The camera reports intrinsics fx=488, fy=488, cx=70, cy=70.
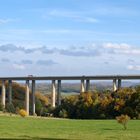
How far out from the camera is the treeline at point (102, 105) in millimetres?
81562

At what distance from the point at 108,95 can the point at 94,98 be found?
3.22m

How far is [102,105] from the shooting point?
86375 mm

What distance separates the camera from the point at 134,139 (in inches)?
1141

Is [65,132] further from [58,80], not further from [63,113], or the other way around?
[58,80]

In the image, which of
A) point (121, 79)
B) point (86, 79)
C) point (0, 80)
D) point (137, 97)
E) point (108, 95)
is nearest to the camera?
point (137, 97)

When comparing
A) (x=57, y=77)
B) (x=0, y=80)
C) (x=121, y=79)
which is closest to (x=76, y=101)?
(x=121, y=79)

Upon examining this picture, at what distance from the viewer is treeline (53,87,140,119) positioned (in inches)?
3211

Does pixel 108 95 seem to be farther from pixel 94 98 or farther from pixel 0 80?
pixel 0 80

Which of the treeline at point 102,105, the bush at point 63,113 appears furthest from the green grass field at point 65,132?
the bush at point 63,113

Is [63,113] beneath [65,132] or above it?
beneath

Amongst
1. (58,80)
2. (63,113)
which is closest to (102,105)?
(63,113)

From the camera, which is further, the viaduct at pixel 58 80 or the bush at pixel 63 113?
the viaduct at pixel 58 80

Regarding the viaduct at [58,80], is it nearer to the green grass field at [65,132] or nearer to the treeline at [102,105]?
the treeline at [102,105]

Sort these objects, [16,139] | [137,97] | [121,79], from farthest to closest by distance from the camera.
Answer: [121,79] → [137,97] → [16,139]
